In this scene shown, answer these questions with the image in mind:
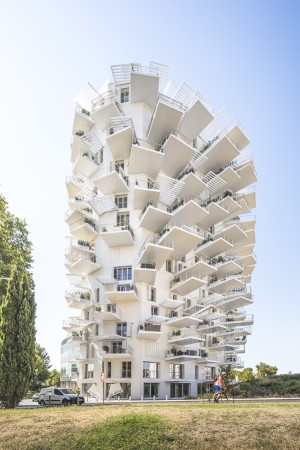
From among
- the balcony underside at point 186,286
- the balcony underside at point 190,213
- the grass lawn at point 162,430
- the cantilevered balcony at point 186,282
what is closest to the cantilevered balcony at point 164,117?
the balcony underside at point 190,213

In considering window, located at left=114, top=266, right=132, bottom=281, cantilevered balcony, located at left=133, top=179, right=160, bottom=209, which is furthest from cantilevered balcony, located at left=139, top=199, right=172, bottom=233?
window, located at left=114, top=266, right=132, bottom=281

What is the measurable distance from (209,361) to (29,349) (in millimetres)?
33183

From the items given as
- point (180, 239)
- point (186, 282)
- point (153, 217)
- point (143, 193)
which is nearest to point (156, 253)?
point (180, 239)

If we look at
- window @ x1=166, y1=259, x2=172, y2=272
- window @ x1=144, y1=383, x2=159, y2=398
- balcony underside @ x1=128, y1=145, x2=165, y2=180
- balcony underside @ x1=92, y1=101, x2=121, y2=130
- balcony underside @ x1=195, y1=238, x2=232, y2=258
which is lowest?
window @ x1=144, y1=383, x2=159, y2=398

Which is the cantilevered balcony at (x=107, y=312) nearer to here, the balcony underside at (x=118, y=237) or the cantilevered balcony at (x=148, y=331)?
the cantilevered balcony at (x=148, y=331)

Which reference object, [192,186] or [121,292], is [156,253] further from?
[192,186]

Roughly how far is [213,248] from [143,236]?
1309 cm

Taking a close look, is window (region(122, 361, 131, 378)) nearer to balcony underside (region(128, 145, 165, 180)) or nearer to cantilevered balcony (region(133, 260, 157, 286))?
cantilevered balcony (region(133, 260, 157, 286))

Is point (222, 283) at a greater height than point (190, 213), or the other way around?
point (190, 213)

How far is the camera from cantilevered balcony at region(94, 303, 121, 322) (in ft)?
178

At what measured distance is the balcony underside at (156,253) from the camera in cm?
5500

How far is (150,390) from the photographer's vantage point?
54.1 metres

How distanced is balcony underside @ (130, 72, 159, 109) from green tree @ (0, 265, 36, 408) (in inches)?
1190

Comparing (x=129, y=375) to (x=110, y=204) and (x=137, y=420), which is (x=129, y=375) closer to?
(x=110, y=204)
